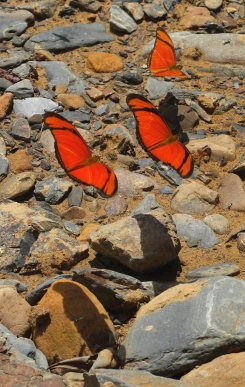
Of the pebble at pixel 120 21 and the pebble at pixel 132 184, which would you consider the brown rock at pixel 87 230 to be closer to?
the pebble at pixel 132 184

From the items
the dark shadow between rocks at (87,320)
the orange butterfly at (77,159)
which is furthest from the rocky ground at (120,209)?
the orange butterfly at (77,159)

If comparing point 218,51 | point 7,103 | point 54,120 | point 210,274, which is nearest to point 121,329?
point 210,274

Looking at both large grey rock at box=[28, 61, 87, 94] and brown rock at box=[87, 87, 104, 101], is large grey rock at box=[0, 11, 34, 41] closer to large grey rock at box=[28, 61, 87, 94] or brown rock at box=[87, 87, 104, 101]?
large grey rock at box=[28, 61, 87, 94]

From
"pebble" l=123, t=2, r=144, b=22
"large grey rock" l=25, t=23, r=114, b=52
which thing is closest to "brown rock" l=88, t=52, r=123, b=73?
"large grey rock" l=25, t=23, r=114, b=52

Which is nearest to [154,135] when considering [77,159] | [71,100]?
[77,159]

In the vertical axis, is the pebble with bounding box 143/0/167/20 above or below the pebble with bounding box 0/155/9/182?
above

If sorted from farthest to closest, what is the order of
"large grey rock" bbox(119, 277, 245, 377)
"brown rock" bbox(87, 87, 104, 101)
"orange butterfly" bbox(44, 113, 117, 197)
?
"brown rock" bbox(87, 87, 104, 101)
"orange butterfly" bbox(44, 113, 117, 197)
"large grey rock" bbox(119, 277, 245, 377)

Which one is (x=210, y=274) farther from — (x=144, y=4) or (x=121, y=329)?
(x=144, y=4)
